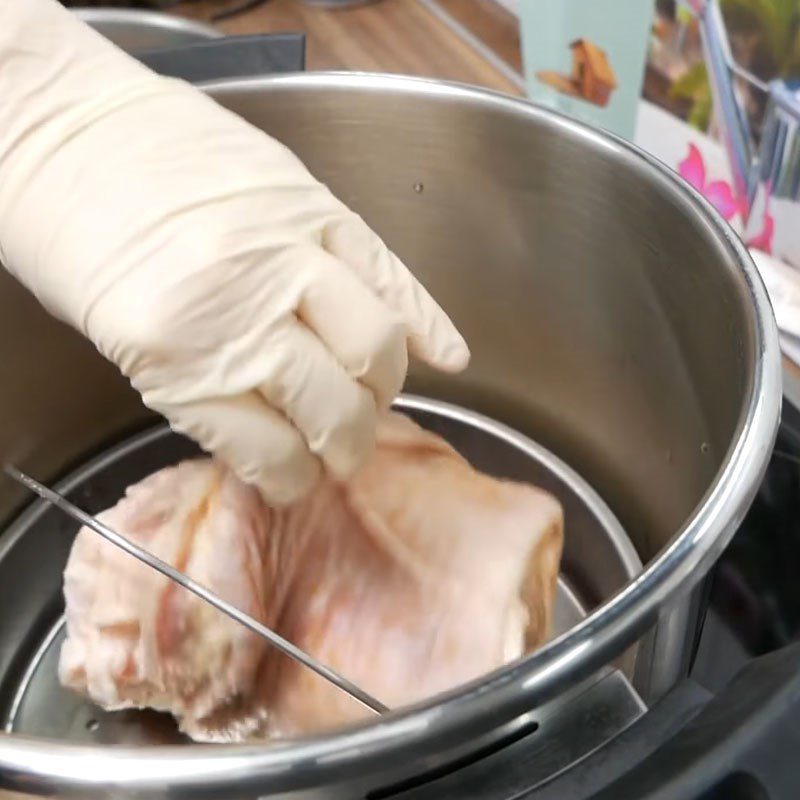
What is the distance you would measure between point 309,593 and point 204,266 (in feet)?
0.67

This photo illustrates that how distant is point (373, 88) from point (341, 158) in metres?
0.06

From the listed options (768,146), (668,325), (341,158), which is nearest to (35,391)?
(341,158)

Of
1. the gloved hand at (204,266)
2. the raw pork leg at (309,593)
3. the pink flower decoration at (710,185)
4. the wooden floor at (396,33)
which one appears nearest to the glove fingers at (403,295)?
the gloved hand at (204,266)

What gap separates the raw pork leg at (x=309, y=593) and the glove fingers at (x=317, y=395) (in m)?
0.09

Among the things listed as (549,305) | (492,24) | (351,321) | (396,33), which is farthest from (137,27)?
(351,321)

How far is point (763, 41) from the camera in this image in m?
0.64

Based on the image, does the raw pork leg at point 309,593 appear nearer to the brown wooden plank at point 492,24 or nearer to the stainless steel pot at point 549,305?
the stainless steel pot at point 549,305

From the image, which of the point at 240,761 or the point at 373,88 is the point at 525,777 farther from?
the point at 373,88

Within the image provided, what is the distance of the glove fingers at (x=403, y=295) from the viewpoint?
45 cm

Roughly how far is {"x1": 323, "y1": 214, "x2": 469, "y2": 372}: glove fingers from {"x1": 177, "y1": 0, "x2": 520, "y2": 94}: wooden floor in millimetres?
494

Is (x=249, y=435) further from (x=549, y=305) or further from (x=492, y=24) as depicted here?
(x=492, y=24)

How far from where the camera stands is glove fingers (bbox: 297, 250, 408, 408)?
41 cm

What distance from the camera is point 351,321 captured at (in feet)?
1.35

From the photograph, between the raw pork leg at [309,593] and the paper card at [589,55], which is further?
the paper card at [589,55]
